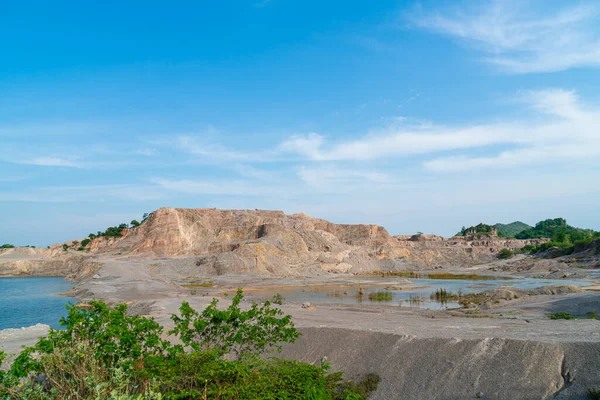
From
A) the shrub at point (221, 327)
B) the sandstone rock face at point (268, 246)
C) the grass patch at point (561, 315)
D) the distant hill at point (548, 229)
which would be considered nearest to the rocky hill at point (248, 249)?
the sandstone rock face at point (268, 246)

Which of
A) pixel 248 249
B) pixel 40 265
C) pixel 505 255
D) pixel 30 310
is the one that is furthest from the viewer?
pixel 505 255

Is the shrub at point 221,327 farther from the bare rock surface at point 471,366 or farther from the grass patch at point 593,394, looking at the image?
the grass patch at point 593,394

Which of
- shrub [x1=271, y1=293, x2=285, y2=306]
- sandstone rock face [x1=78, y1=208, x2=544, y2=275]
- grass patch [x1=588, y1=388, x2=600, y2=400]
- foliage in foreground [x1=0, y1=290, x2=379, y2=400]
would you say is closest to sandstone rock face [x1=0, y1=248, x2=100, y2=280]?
sandstone rock face [x1=78, y1=208, x2=544, y2=275]

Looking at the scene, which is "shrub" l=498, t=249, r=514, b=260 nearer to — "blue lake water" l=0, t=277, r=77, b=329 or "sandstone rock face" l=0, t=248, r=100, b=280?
"sandstone rock face" l=0, t=248, r=100, b=280

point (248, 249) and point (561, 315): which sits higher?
point (248, 249)

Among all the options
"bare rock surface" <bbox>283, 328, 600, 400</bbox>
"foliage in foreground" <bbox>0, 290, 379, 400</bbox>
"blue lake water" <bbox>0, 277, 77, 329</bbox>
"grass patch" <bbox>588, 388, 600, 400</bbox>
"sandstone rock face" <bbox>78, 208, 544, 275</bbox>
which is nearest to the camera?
"foliage in foreground" <bbox>0, 290, 379, 400</bbox>

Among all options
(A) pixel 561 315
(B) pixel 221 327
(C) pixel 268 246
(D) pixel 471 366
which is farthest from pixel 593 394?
(C) pixel 268 246

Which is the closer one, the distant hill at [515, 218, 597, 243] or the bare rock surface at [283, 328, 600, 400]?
the bare rock surface at [283, 328, 600, 400]

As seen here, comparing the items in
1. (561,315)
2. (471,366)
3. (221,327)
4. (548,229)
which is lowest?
(561,315)

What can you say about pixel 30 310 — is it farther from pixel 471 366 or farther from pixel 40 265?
pixel 40 265

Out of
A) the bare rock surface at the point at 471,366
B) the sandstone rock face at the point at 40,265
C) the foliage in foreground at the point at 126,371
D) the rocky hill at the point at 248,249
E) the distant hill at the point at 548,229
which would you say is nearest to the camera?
the foliage in foreground at the point at 126,371

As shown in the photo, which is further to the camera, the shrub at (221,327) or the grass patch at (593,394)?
the shrub at (221,327)

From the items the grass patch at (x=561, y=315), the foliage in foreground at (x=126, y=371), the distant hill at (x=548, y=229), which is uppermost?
the distant hill at (x=548, y=229)

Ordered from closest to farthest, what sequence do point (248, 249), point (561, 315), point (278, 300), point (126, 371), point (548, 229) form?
A: point (126, 371) < point (561, 315) < point (278, 300) < point (248, 249) < point (548, 229)
